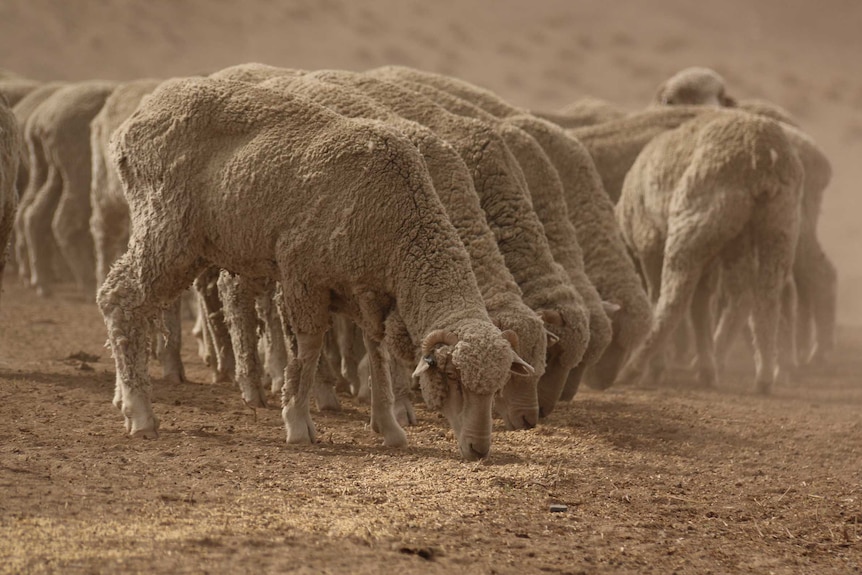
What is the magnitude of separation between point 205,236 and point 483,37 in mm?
33569

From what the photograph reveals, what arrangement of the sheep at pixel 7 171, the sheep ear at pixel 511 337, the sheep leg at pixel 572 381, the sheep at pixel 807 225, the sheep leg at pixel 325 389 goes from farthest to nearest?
the sheep at pixel 807 225 < the sheep leg at pixel 572 381 < the sheep at pixel 7 171 < the sheep leg at pixel 325 389 < the sheep ear at pixel 511 337

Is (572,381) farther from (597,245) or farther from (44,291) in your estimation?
(44,291)

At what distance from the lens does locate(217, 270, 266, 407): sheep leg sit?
838 cm

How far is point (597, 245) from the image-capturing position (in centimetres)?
967


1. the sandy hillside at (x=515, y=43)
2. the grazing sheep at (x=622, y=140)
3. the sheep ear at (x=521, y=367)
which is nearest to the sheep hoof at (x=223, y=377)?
the sheep ear at (x=521, y=367)

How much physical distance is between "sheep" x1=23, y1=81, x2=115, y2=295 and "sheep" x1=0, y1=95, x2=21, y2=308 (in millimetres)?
5540

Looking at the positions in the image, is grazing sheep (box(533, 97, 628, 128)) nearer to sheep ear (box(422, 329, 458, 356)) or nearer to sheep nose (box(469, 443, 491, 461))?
sheep nose (box(469, 443, 491, 461))

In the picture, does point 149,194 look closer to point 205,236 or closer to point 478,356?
point 205,236

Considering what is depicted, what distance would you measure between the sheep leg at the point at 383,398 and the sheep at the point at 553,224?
136cm

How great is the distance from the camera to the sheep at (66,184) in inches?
578

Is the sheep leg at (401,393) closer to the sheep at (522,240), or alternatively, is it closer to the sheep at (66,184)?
the sheep at (522,240)

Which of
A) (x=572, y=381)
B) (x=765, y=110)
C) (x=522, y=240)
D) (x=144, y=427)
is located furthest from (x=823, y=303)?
(x=144, y=427)

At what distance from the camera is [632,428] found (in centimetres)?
891

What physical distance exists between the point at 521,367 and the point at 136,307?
7.46 ft
